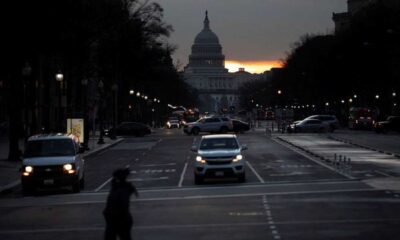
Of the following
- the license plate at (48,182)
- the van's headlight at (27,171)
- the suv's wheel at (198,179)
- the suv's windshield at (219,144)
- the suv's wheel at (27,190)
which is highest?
the suv's windshield at (219,144)

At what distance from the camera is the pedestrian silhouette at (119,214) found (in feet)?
47.9

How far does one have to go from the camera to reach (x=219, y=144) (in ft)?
116

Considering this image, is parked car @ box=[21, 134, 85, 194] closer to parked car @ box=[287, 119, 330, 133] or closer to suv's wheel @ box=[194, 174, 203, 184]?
suv's wheel @ box=[194, 174, 203, 184]

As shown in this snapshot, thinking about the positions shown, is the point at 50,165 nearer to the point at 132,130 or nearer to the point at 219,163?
the point at 219,163

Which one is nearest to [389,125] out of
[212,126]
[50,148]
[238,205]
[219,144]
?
[212,126]

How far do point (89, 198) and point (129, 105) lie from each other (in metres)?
100

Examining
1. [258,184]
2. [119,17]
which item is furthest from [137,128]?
[258,184]

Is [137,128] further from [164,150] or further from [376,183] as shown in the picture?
[376,183]

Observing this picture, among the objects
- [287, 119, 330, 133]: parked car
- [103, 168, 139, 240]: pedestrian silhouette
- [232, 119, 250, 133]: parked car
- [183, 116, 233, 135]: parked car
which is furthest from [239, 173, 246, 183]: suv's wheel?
[287, 119, 330, 133]: parked car

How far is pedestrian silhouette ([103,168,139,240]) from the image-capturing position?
14602mm

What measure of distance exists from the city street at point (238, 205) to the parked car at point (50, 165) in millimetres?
581

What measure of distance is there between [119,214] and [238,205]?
1153cm

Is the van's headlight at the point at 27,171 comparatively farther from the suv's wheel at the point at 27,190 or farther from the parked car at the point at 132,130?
the parked car at the point at 132,130

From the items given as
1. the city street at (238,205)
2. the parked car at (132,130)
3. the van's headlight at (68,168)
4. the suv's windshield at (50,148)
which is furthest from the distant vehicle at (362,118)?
the van's headlight at (68,168)
